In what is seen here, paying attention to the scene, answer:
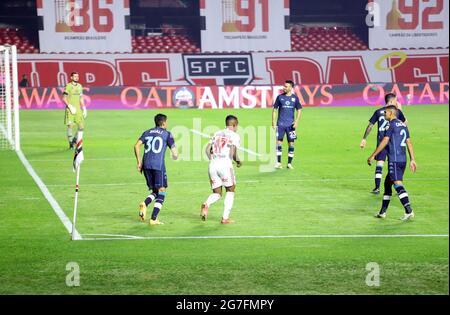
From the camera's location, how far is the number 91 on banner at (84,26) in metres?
50.2

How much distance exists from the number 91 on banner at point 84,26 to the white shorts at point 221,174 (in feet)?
118

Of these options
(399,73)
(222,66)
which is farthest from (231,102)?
(399,73)

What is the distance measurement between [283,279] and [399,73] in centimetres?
4186

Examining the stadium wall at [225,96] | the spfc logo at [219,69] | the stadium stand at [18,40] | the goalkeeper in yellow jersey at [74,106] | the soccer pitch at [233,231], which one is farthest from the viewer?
the stadium stand at [18,40]

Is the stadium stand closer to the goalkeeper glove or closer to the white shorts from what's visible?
the goalkeeper glove

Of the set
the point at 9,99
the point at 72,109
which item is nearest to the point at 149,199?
the point at 72,109

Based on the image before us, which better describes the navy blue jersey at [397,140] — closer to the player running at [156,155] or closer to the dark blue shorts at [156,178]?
the player running at [156,155]

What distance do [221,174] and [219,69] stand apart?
117ft

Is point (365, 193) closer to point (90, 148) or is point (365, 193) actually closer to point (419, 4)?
point (90, 148)

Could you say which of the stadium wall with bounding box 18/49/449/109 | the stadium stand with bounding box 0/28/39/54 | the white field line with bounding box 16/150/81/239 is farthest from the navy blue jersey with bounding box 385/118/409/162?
the stadium stand with bounding box 0/28/39/54

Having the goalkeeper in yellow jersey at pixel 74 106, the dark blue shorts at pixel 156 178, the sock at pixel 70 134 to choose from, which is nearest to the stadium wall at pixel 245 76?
the sock at pixel 70 134

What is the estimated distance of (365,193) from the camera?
63.6 feet

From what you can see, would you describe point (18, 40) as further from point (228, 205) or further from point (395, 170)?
point (395, 170)

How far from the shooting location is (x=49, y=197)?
19.0 m
